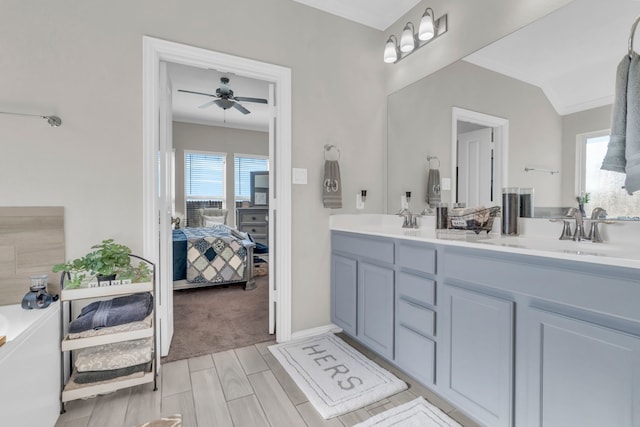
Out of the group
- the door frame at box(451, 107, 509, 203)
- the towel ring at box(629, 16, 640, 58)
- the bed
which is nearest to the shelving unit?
the bed

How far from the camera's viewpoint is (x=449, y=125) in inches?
89.9

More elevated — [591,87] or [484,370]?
[591,87]

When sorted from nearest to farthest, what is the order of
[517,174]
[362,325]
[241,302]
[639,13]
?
[639,13] → [517,174] → [362,325] → [241,302]

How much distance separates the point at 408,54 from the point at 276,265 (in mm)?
2087

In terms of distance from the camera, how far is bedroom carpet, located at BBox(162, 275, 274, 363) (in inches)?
92.0

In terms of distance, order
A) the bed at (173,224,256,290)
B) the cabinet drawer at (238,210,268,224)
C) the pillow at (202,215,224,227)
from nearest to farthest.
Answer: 1. the bed at (173,224,256,290)
2. the pillow at (202,215,224,227)
3. the cabinet drawer at (238,210,268,224)

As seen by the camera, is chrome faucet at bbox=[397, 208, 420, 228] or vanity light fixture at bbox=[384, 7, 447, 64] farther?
chrome faucet at bbox=[397, 208, 420, 228]

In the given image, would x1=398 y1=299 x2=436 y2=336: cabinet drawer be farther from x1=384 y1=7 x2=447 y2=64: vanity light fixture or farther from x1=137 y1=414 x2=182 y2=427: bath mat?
x1=384 y1=7 x2=447 y2=64: vanity light fixture

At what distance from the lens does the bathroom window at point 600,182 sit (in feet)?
4.54

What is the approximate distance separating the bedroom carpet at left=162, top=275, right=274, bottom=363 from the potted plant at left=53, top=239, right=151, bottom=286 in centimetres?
77

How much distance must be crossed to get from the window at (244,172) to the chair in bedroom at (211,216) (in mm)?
575

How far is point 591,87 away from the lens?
59.6 inches

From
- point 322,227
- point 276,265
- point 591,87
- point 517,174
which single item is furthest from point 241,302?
point 591,87

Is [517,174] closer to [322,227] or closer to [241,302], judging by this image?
[322,227]
